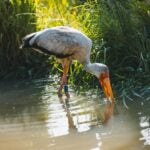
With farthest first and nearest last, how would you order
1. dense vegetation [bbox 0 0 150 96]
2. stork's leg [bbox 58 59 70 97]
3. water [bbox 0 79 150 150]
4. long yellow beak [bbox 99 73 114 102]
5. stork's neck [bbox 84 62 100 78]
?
dense vegetation [bbox 0 0 150 96], stork's leg [bbox 58 59 70 97], stork's neck [bbox 84 62 100 78], long yellow beak [bbox 99 73 114 102], water [bbox 0 79 150 150]

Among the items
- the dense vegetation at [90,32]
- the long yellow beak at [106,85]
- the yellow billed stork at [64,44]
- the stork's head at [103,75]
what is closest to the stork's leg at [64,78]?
the yellow billed stork at [64,44]

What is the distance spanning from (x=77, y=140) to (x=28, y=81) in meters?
3.89

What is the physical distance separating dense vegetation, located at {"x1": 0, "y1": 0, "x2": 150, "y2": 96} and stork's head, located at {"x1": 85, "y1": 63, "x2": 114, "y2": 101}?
0.38 metres

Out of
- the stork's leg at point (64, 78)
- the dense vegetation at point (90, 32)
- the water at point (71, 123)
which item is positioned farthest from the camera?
the dense vegetation at point (90, 32)

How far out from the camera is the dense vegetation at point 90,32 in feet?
30.1

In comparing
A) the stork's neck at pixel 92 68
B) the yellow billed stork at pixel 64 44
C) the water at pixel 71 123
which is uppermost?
the yellow billed stork at pixel 64 44

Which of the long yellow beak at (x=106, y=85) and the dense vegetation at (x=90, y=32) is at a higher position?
Answer: the dense vegetation at (x=90, y=32)

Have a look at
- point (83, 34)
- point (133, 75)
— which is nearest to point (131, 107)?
point (133, 75)

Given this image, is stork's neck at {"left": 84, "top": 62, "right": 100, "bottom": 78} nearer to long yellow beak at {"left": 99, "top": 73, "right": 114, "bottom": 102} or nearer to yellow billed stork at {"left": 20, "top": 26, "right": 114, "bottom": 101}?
yellow billed stork at {"left": 20, "top": 26, "right": 114, "bottom": 101}

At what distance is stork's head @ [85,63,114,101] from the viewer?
839 centimetres

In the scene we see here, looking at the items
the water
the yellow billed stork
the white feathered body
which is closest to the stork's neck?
the yellow billed stork

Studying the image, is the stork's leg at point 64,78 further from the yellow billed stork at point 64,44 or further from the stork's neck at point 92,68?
the stork's neck at point 92,68

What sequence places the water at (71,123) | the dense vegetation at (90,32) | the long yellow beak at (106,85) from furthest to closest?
the dense vegetation at (90,32) < the long yellow beak at (106,85) < the water at (71,123)

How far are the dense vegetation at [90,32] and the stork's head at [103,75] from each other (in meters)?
0.38
